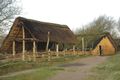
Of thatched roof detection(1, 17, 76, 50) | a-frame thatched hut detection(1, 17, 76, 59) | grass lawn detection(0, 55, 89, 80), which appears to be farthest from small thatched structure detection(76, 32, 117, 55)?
grass lawn detection(0, 55, 89, 80)

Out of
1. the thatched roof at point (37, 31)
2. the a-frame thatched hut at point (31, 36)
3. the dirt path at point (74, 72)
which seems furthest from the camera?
the thatched roof at point (37, 31)

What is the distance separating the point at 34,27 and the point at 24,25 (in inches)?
95.9

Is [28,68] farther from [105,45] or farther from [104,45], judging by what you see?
[105,45]

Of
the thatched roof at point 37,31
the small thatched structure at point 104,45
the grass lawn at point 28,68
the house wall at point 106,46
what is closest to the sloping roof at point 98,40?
the small thatched structure at point 104,45

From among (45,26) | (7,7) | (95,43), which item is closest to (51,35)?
(45,26)

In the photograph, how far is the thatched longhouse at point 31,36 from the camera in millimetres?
33500

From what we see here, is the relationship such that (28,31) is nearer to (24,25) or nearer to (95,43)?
(24,25)

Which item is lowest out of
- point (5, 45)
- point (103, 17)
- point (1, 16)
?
point (5, 45)

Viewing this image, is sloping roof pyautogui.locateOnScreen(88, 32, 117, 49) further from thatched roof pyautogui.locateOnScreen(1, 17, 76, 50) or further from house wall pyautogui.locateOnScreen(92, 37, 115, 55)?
thatched roof pyautogui.locateOnScreen(1, 17, 76, 50)

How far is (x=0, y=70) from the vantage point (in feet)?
73.3

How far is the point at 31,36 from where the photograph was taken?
3512 centimetres

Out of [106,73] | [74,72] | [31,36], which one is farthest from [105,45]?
[106,73]

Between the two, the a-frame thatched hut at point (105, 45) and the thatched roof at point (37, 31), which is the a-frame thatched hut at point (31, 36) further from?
the a-frame thatched hut at point (105, 45)

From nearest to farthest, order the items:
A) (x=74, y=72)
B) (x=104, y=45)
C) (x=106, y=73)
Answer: (x=106, y=73) → (x=74, y=72) → (x=104, y=45)
